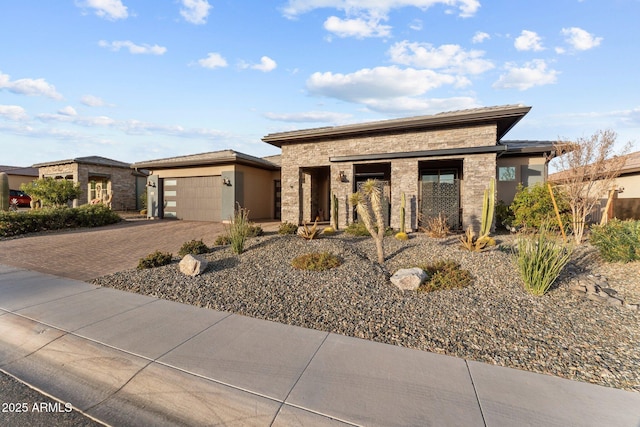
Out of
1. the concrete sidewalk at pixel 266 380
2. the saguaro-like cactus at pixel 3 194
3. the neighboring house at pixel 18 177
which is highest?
the neighboring house at pixel 18 177

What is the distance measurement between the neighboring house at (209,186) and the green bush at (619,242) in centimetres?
1466

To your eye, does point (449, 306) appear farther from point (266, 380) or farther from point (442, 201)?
point (442, 201)

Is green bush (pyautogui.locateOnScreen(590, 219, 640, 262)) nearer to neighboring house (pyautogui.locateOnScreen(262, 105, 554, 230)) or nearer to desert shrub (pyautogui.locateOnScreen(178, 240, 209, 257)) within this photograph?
neighboring house (pyautogui.locateOnScreen(262, 105, 554, 230))

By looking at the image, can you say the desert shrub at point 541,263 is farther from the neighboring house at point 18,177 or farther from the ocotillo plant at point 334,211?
the neighboring house at point 18,177

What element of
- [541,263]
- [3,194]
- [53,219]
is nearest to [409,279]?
[541,263]

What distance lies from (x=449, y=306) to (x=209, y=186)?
15.5 m

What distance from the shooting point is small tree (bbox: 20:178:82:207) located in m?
15.6

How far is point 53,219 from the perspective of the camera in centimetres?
1316

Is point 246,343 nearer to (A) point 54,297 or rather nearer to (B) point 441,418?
(B) point 441,418

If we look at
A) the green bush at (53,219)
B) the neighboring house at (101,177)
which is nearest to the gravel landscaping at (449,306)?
the green bush at (53,219)

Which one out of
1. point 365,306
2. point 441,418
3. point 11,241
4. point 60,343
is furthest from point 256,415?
point 11,241

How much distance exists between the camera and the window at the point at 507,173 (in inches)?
532

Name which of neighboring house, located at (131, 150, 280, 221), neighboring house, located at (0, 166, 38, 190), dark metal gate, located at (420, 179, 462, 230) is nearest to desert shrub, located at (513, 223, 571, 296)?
dark metal gate, located at (420, 179, 462, 230)

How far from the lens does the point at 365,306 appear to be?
478 cm
